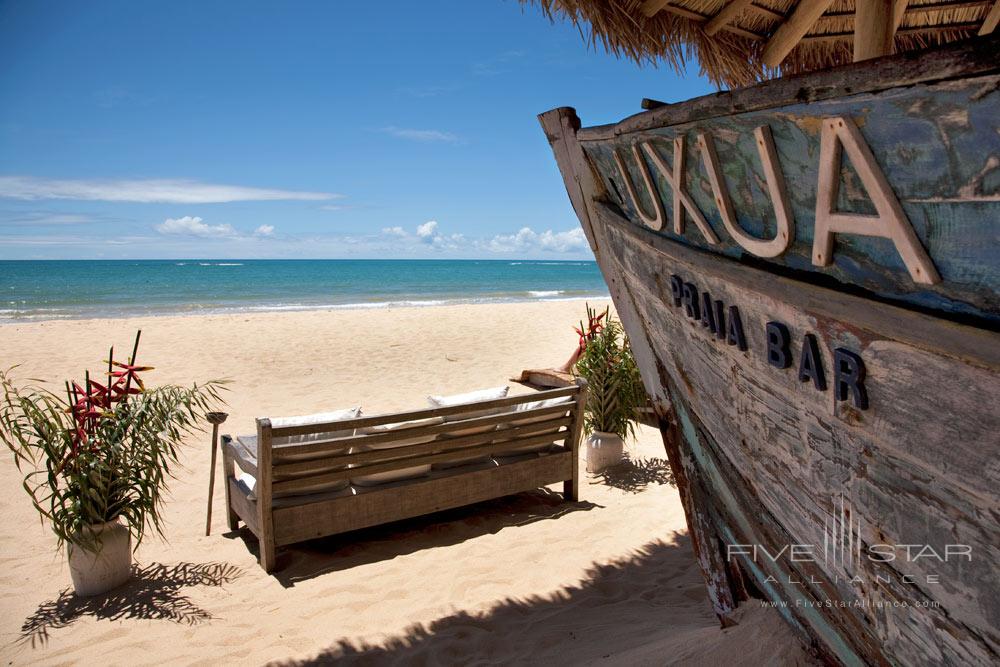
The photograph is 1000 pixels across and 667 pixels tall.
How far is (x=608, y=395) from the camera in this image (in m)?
5.10

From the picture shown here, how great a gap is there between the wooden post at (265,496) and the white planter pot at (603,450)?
2617mm

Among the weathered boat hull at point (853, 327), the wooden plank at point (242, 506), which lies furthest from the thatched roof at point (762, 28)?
the wooden plank at point (242, 506)

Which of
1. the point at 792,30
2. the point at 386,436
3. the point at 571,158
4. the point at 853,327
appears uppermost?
the point at 792,30

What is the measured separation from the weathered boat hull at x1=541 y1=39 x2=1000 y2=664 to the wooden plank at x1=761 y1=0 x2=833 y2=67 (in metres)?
2.23

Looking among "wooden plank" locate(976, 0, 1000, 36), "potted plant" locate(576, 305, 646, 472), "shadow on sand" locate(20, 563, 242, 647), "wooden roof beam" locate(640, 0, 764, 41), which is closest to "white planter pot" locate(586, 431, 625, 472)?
"potted plant" locate(576, 305, 646, 472)

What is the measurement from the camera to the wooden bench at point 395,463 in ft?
12.0

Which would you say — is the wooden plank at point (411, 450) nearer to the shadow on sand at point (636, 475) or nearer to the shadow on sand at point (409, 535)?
the shadow on sand at point (409, 535)

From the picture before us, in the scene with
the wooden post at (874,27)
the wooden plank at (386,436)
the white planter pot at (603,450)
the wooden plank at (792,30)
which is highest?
the wooden plank at (792,30)

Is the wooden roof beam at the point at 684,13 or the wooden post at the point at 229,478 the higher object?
the wooden roof beam at the point at 684,13

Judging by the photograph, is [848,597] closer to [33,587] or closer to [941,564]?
[941,564]

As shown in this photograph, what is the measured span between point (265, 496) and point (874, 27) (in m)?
3.79

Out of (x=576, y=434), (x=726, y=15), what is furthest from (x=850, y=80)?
(x=576, y=434)

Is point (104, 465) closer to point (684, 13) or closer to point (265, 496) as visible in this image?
point (265, 496)

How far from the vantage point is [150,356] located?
11.4 metres
